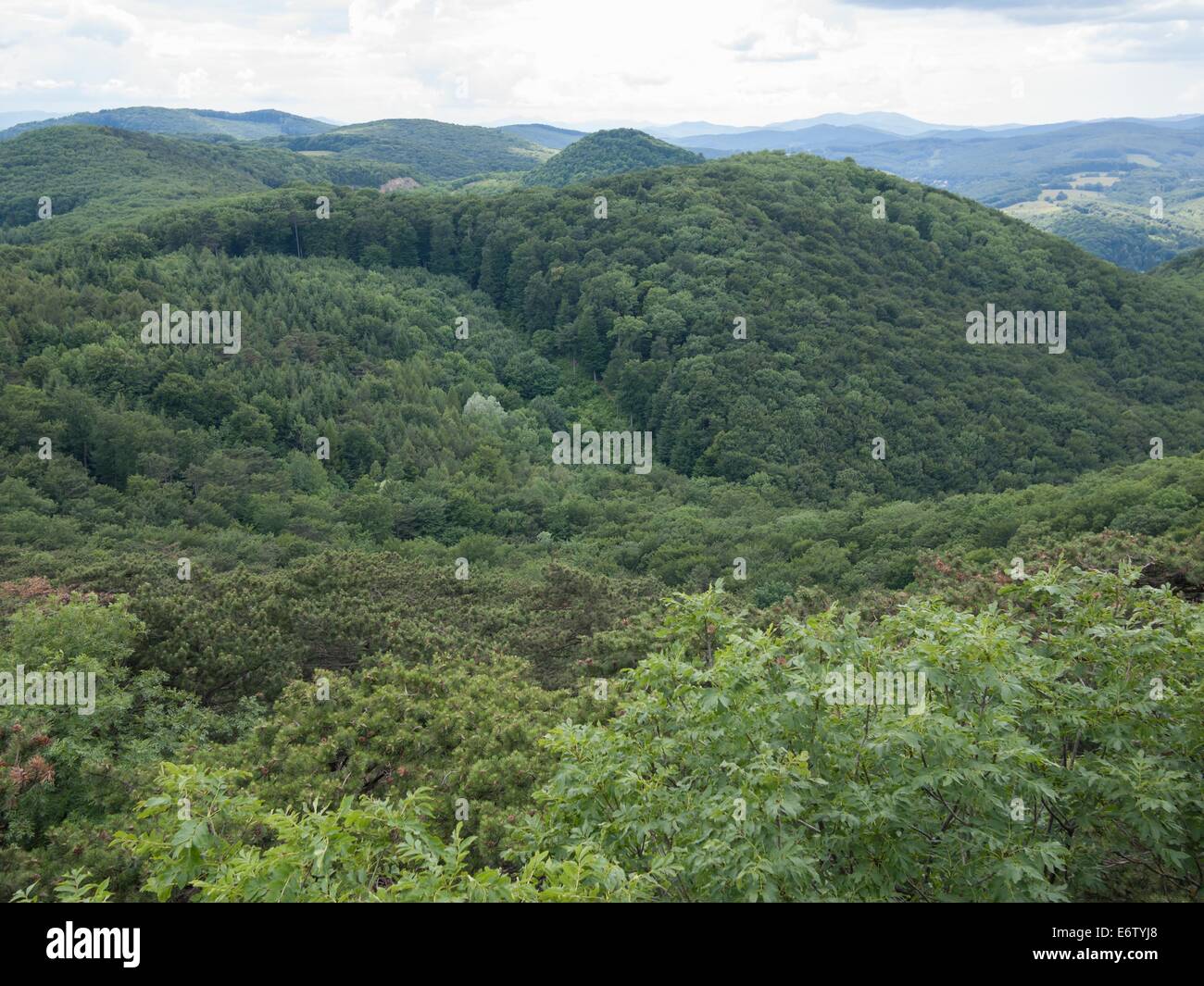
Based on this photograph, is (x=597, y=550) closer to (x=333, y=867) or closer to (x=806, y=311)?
(x=333, y=867)

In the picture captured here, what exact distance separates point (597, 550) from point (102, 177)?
10683 cm

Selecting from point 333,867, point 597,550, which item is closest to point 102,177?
point 597,550

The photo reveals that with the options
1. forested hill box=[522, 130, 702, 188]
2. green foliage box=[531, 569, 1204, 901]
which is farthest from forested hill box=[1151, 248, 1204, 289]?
green foliage box=[531, 569, 1204, 901]

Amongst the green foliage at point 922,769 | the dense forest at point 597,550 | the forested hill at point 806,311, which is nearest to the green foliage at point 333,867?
the dense forest at point 597,550

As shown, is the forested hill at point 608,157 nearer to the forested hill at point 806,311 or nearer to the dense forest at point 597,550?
the dense forest at point 597,550

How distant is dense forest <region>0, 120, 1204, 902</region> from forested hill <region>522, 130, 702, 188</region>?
64937 millimetres

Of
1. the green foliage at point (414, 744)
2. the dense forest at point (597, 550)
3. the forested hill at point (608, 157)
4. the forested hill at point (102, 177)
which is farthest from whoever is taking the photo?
the forested hill at point (608, 157)

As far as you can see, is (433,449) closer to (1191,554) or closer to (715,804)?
(1191,554)

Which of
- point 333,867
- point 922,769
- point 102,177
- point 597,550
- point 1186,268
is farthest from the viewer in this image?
point 102,177

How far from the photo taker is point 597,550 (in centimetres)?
4094

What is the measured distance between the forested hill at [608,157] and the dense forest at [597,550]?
64.9 metres

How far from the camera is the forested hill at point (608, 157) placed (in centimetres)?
15725

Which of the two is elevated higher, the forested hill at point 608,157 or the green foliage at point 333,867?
the forested hill at point 608,157
